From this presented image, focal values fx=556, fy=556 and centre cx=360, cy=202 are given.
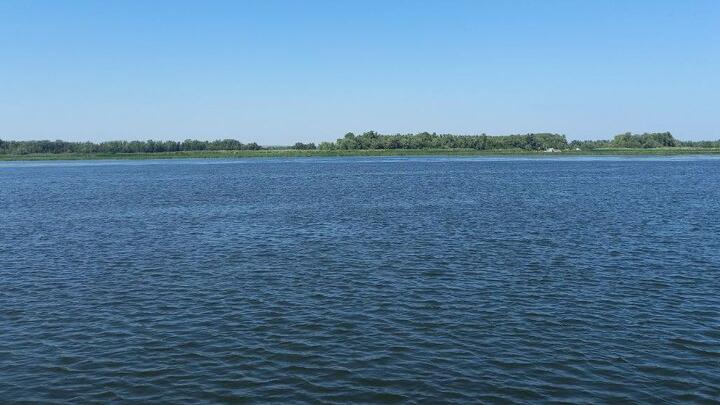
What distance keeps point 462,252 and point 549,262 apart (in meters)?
7.29

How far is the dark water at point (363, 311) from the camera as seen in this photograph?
75.8 feet

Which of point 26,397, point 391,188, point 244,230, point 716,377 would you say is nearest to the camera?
point 26,397

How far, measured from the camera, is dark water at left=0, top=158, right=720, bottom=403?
23.1m

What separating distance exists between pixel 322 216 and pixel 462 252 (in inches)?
1116

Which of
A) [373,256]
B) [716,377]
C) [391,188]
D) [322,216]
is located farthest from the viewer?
[391,188]

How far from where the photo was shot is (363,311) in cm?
3209


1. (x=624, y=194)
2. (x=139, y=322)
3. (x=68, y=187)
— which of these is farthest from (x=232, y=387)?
(x=68, y=187)

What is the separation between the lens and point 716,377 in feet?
76.7

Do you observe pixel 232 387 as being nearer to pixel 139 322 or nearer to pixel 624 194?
pixel 139 322

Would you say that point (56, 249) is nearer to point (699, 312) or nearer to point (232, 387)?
point (232, 387)

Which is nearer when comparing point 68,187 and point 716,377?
point 716,377

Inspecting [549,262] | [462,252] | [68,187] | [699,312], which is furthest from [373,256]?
[68,187]

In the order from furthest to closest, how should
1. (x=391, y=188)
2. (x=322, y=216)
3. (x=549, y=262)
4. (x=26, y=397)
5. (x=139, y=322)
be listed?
(x=391, y=188) < (x=322, y=216) < (x=549, y=262) < (x=139, y=322) < (x=26, y=397)

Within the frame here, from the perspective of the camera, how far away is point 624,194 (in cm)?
10069
